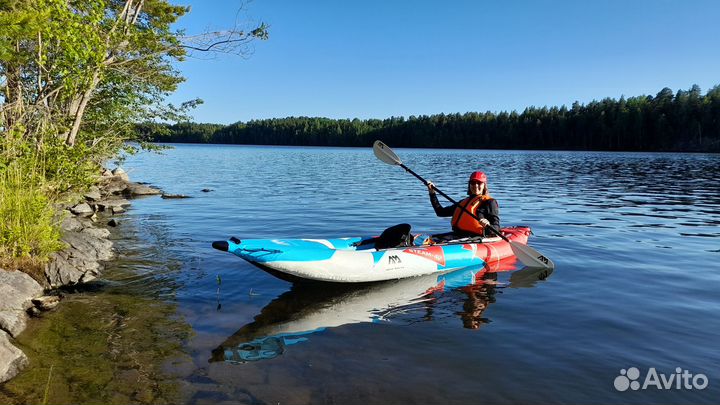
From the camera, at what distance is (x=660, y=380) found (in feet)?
15.8

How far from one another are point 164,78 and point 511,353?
45.6 ft

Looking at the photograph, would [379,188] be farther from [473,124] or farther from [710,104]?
[473,124]

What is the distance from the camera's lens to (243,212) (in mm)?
16141

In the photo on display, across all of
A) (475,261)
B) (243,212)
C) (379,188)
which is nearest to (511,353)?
(475,261)

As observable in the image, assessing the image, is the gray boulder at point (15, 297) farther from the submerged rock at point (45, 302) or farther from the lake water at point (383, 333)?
the lake water at point (383, 333)

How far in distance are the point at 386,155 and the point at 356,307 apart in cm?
497

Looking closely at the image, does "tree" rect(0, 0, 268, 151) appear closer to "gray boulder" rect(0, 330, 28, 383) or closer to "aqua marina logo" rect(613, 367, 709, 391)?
"gray boulder" rect(0, 330, 28, 383)

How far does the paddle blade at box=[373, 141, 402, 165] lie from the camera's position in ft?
35.3

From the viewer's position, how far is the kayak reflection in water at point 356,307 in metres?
5.53

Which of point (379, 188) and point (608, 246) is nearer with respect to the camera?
point (608, 246)

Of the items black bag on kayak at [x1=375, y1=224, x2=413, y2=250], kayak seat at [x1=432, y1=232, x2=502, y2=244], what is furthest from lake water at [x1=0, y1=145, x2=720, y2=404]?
kayak seat at [x1=432, y1=232, x2=502, y2=244]

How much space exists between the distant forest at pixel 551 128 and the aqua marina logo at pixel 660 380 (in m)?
49.3

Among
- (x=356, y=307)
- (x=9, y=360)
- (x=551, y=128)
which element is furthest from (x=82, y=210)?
(x=551, y=128)

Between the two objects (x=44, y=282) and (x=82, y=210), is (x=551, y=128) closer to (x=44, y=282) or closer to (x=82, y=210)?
(x=82, y=210)
